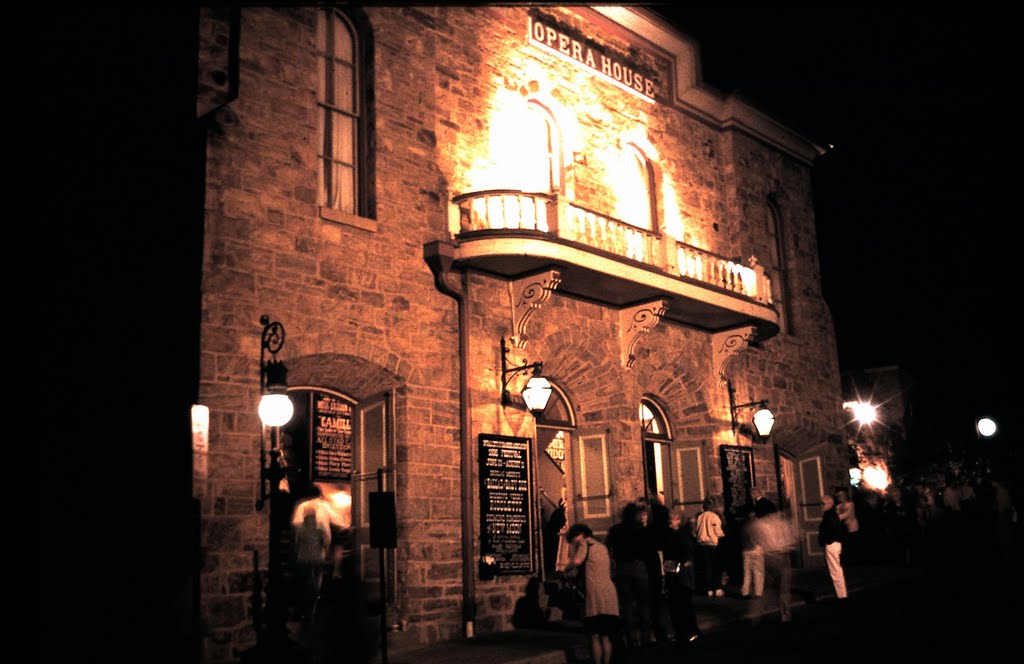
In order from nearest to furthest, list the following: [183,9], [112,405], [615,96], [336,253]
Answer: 1. [112,405]
2. [183,9]
3. [336,253]
4. [615,96]

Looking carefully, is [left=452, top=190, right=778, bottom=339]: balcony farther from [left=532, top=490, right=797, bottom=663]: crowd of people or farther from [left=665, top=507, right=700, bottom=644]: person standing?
[left=665, top=507, right=700, bottom=644]: person standing

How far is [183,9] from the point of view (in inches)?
397

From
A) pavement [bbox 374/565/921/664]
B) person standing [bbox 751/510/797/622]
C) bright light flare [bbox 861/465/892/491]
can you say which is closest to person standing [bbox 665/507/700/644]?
pavement [bbox 374/565/921/664]

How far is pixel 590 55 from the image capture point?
17281mm

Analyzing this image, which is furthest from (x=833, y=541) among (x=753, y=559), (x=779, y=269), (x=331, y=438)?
(x=779, y=269)

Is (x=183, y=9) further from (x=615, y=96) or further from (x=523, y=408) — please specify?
(x=615, y=96)

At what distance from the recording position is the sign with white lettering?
16.4 metres

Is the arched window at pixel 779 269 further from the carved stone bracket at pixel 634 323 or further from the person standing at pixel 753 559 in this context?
the person standing at pixel 753 559

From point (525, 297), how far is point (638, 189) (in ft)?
15.0

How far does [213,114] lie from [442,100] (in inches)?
152

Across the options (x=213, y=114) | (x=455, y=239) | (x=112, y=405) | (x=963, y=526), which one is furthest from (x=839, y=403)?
(x=112, y=405)

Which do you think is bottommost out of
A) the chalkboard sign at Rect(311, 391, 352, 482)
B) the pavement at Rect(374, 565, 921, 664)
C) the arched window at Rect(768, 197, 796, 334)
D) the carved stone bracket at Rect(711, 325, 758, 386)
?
the pavement at Rect(374, 565, 921, 664)

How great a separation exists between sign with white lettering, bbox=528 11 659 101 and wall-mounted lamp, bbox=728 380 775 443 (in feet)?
19.2

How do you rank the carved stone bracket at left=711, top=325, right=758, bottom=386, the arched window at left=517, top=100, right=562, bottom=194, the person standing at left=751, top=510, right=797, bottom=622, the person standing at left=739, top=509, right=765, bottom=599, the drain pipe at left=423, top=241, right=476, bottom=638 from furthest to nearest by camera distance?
the carved stone bracket at left=711, top=325, right=758, bottom=386 → the arched window at left=517, top=100, right=562, bottom=194 → the person standing at left=739, top=509, right=765, bottom=599 → the person standing at left=751, top=510, right=797, bottom=622 → the drain pipe at left=423, top=241, right=476, bottom=638
